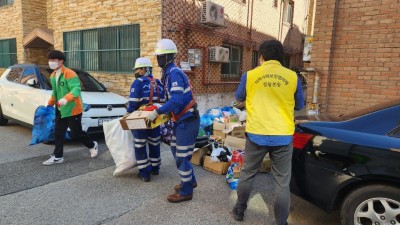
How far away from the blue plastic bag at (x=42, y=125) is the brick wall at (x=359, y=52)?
4.84 m

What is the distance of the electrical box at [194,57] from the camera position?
7.73 m

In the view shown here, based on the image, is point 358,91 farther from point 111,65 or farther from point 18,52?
point 18,52

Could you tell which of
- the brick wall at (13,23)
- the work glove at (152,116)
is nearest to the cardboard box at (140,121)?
the work glove at (152,116)

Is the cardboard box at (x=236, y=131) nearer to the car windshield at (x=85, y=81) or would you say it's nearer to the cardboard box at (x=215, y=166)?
the cardboard box at (x=215, y=166)

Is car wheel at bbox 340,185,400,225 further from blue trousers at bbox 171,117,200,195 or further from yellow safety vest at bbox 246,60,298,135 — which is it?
blue trousers at bbox 171,117,200,195

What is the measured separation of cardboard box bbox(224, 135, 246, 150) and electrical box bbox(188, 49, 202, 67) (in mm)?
3213

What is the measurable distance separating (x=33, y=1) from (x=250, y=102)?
468 inches

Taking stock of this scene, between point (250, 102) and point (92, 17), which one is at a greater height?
point (92, 17)

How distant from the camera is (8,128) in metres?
7.12

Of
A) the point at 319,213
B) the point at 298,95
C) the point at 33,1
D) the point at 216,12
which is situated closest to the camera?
the point at 298,95

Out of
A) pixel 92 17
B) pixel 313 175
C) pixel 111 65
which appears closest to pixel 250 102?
pixel 313 175

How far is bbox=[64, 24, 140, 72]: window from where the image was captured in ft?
25.5

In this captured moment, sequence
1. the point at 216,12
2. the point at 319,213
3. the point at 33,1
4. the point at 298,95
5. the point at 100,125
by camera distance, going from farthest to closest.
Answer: the point at 33,1 < the point at 216,12 < the point at 100,125 < the point at 319,213 < the point at 298,95

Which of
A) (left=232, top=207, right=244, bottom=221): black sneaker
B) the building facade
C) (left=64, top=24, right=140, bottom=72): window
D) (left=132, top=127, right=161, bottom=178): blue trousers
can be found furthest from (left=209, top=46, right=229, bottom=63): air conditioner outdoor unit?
(left=232, top=207, right=244, bottom=221): black sneaker
